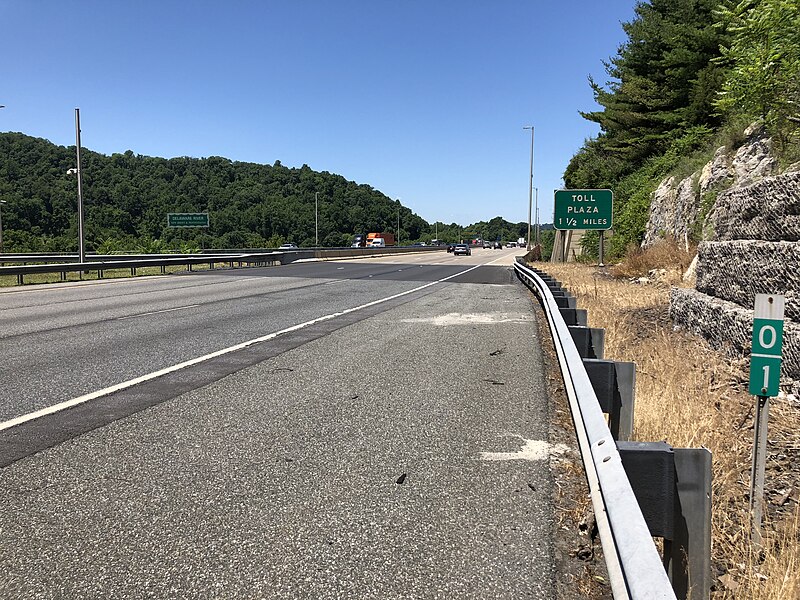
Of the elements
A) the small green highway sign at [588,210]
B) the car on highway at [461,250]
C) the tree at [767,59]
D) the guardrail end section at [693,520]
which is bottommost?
the guardrail end section at [693,520]

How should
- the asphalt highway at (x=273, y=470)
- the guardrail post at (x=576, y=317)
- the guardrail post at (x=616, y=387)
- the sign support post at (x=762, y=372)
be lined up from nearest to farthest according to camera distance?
the asphalt highway at (x=273, y=470), the sign support post at (x=762, y=372), the guardrail post at (x=616, y=387), the guardrail post at (x=576, y=317)

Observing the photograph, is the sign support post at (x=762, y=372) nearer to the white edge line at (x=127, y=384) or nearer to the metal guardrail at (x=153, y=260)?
the white edge line at (x=127, y=384)

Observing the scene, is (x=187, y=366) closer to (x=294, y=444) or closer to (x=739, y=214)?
(x=294, y=444)

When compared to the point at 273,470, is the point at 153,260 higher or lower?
higher

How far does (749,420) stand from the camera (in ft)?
17.5

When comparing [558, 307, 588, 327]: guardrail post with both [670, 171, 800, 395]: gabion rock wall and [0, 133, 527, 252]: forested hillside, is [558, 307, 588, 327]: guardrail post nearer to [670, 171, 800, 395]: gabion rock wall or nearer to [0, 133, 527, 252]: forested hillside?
[670, 171, 800, 395]: gabion rock wall

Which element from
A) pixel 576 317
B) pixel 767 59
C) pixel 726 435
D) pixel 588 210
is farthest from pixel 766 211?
pixel 588 210

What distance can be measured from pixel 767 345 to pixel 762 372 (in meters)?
0.17

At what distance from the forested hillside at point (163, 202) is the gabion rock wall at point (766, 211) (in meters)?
48.3

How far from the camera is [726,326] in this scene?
745 centimetres

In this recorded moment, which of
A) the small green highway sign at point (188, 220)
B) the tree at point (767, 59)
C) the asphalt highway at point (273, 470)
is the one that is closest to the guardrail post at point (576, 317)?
the asphalt highway at point (273, 470)

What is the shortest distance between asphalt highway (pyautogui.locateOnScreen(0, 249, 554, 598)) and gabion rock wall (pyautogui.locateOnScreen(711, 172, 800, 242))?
3.09 m

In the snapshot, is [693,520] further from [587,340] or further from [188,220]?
[188,220]

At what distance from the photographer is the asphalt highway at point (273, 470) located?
304 cm
